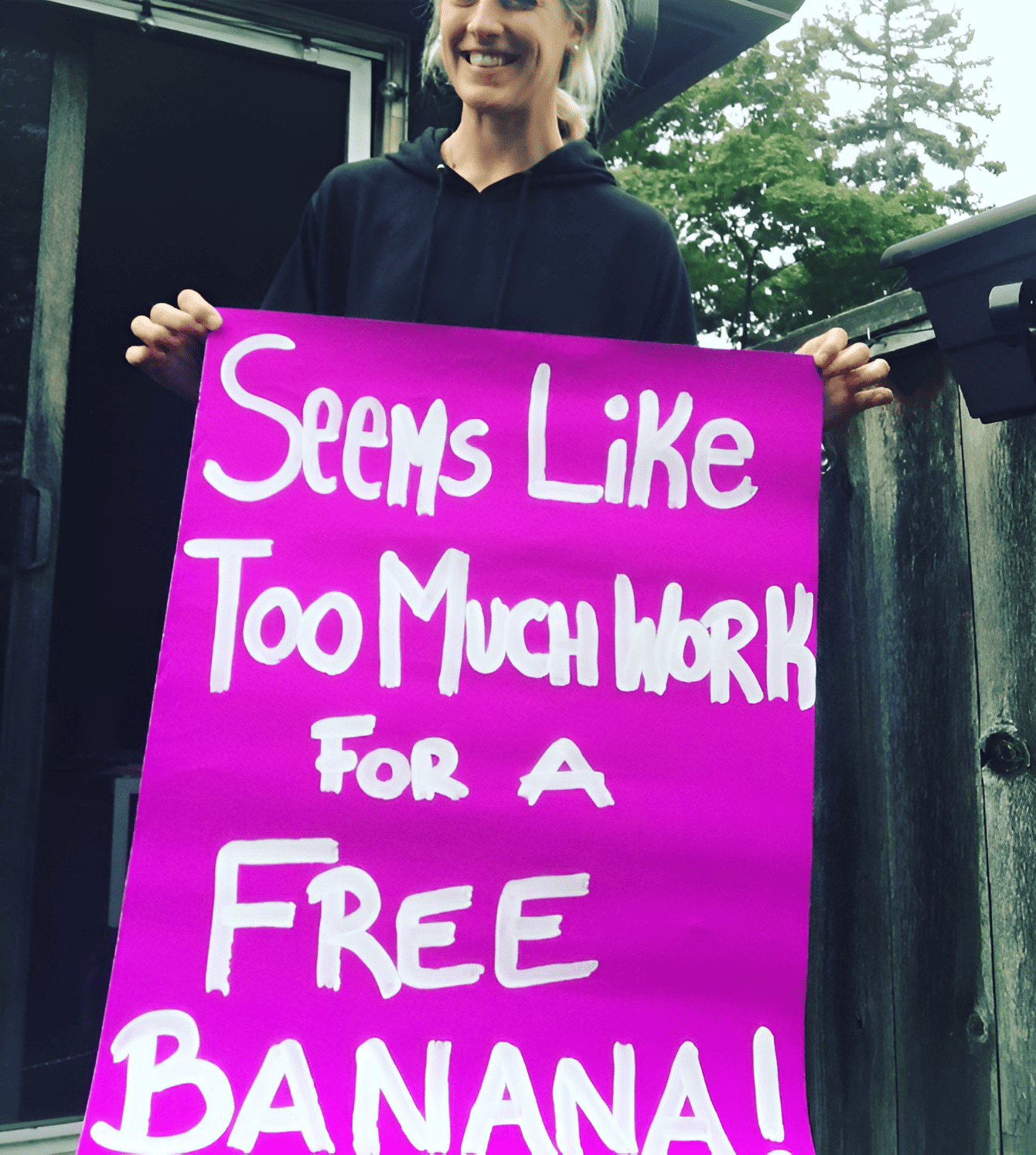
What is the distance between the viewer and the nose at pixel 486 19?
1.47 meters

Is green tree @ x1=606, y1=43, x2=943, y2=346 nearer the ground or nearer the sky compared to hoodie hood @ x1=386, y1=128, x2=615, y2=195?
nearer the sky

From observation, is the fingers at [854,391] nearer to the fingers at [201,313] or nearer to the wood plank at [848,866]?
the wood plank at [848,866]

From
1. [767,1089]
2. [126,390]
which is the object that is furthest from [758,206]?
[767,1089]

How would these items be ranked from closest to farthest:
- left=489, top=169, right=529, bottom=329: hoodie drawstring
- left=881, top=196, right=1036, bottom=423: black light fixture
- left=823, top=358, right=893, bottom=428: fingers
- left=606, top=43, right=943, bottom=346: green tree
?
left=881, top=196, right=1036, bottom=423: black light fixture < left=823, top=358, right=893, bottom=428: fingers < left=489, top=169, right=529, bottom=329: hoodie drawstring < left=606, top=43, right=943, bottom=346: green tree

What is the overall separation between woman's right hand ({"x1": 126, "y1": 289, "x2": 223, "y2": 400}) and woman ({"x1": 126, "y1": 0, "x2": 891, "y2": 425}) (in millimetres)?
37

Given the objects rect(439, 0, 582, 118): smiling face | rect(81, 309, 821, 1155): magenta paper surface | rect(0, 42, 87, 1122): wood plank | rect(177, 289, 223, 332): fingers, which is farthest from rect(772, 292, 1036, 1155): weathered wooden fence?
rect(0, 42, 87, 1122): wood plank

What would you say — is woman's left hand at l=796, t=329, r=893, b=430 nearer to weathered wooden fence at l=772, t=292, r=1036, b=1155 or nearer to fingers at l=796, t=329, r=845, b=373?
fingers at l=796, t=329, r=845, b=373

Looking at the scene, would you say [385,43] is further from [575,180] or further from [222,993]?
[222,993]

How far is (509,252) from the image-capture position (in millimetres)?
1547

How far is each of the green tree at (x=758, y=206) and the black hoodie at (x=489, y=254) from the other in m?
10.4

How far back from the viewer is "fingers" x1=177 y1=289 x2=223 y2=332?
1337mm

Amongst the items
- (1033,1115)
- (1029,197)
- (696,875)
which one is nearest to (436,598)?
(696,875)

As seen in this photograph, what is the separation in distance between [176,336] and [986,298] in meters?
1.09

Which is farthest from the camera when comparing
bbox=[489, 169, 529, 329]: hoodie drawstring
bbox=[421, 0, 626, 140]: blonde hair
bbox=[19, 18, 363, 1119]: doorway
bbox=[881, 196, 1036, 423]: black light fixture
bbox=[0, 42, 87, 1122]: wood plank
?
bbox=[19, 18, 363, 1119]: doorway
